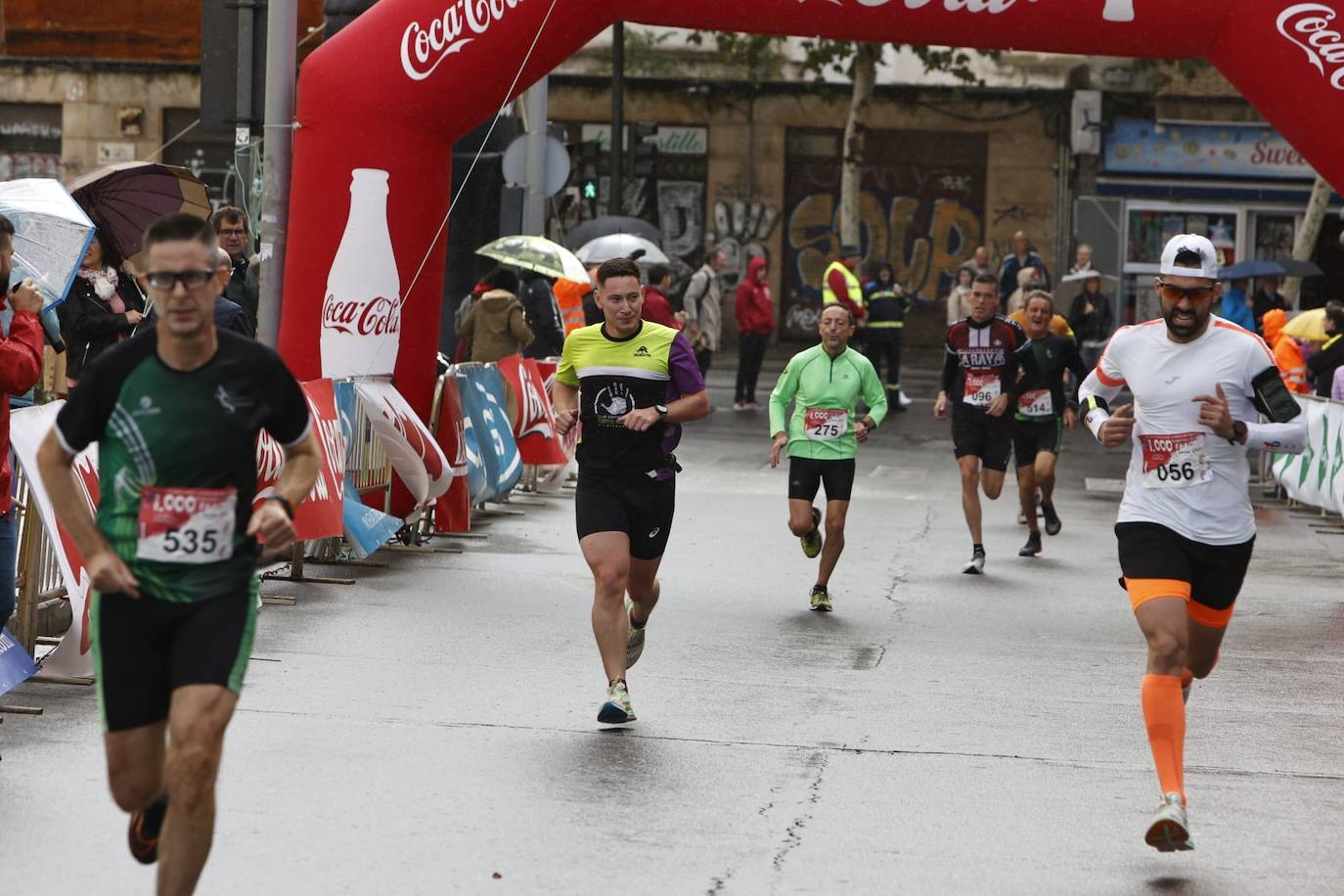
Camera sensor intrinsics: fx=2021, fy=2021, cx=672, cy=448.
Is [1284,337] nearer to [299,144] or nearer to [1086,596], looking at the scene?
[1086,596]

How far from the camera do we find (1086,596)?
489 inches

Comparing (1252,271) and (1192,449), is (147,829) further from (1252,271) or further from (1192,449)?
(1252,271)

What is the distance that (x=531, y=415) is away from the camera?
16250mm

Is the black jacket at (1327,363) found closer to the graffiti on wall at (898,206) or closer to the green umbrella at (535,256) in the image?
the green umbrella at (535,256)

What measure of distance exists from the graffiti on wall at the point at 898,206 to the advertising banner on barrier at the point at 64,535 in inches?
1250

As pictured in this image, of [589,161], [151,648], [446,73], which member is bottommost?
[151,648]

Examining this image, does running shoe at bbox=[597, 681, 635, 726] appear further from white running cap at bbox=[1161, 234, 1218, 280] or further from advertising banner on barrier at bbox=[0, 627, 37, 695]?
white running cap at bbox=[1161, 234, 1218, 280]

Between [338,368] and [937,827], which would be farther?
[338,368]

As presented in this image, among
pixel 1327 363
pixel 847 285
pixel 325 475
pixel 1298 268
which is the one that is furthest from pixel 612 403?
pixel 1298 268

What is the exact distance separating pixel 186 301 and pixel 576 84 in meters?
35.2

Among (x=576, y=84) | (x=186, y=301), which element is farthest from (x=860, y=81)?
(x=186, y=301)

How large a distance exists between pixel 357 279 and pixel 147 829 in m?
7.62

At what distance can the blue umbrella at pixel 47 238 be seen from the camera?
28.4 feet

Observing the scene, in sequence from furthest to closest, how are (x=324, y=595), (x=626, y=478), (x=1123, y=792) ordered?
(x=324, y=595) < (x=626, y=478) < (x=1123, y=792)
